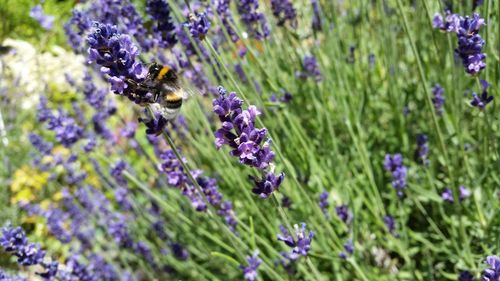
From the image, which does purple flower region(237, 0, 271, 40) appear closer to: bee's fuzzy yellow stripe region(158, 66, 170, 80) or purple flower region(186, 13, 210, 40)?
purple flower region(186, 13, 210, 40)

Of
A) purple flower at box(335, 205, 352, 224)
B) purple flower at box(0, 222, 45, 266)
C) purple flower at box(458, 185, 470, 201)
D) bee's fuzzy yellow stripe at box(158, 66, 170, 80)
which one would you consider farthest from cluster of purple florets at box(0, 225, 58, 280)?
purple flower at box(458, 185, 470, 201)

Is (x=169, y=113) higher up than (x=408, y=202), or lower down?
higher up

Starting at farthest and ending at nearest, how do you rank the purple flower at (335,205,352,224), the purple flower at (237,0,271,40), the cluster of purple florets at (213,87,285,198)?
the purple flower at (237,0,271,40)
the purple flower at (335,205,352,224)
the cluster of purple florets at (213,87,285,198)

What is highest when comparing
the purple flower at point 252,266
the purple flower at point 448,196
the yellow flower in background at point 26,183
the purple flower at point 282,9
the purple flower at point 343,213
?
the purple flower at point 282,9

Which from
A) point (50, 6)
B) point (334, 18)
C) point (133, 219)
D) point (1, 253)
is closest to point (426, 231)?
point (334, 18)

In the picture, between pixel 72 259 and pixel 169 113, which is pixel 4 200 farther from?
pixel 169 113

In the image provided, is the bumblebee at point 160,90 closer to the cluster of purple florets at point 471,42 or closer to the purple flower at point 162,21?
the purple flower at point 162,21

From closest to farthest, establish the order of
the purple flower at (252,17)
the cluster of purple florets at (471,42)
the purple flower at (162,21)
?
the cluster of purple florets at (471,42), the purple flower at (162,21), the purple flower at (252,17)

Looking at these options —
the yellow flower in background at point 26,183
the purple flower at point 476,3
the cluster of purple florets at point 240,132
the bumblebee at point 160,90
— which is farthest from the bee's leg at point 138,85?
the yellow flower in background at point 26,183
